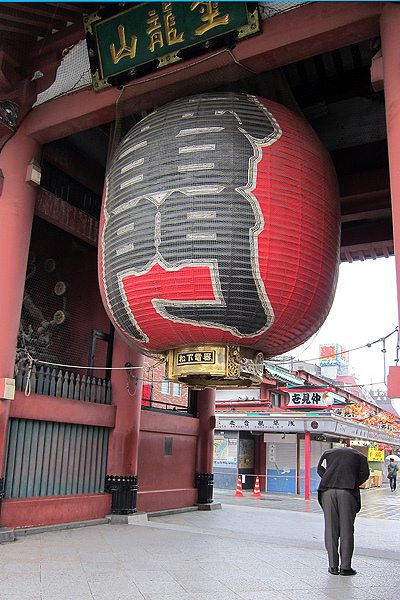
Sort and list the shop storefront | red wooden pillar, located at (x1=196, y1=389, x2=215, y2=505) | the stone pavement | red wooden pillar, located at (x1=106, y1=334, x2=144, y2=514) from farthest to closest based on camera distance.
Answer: the shop storefront
red wooden pillar, located at (x1=196, y1=389, x2=215, y2=505)
red wooden pillar, located at (x1=106, y1=334, x2=144, y2=514)
the stone pavement

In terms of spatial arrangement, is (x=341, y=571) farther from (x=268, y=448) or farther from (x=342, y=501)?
(x=268, y=448)

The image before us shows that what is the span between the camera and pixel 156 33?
6.43m

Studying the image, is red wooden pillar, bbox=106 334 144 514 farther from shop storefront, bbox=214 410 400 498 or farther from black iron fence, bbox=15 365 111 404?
shop storefront, bbox=214 410 400 498

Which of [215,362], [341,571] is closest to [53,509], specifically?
[215,362]

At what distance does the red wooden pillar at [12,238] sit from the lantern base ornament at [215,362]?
2.49 m

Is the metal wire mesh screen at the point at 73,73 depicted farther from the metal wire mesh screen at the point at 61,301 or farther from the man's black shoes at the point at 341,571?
the man's black shoes at the point at 341,571

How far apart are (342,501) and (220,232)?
306cm

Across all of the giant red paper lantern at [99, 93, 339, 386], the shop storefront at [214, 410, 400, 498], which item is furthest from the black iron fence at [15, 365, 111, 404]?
the shop storefront at [214, 410, 400, 498]

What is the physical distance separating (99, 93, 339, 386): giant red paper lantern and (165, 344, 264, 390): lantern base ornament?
0.03 m

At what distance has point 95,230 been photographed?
9523 mm

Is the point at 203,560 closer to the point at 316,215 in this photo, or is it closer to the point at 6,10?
the point at 316,215

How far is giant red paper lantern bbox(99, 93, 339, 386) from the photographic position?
18.0ft

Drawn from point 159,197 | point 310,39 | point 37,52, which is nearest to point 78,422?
point 159,197

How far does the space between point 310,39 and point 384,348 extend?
4.39 m
